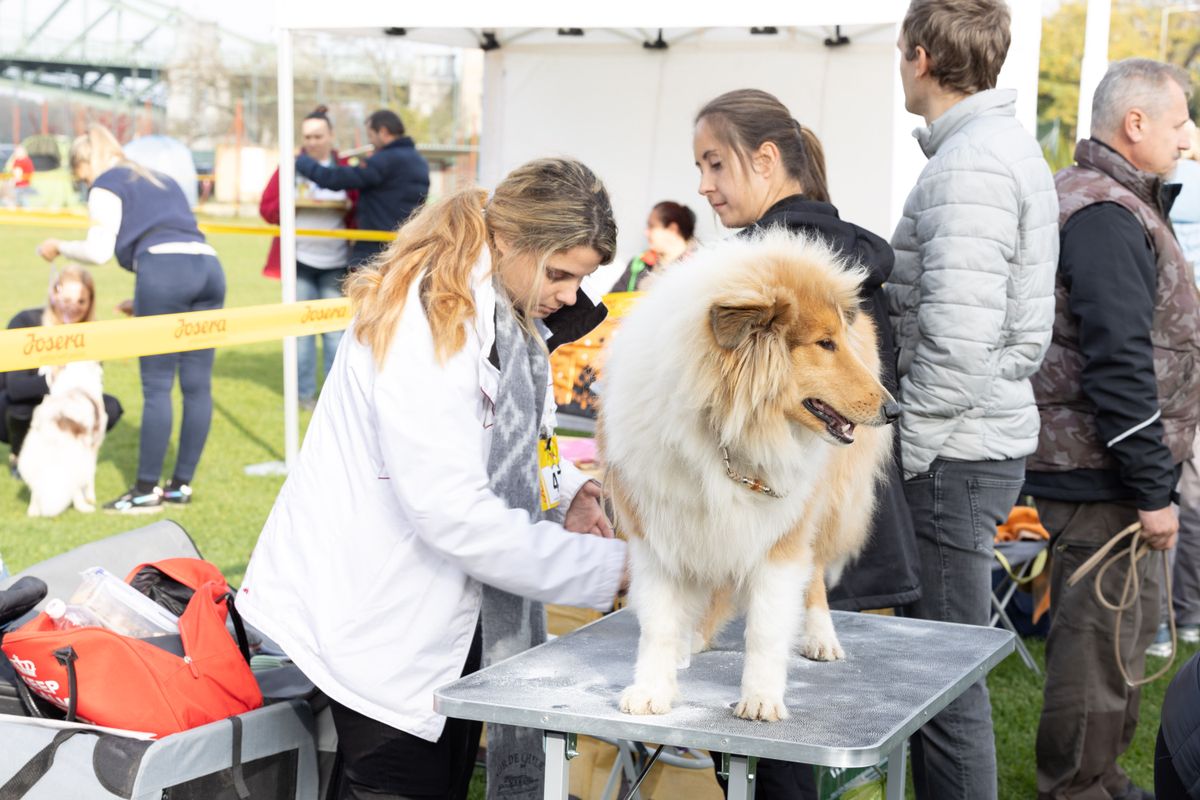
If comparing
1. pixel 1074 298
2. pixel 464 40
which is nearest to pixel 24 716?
pixel 1074 298

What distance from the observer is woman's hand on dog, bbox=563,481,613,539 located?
273 centimetres

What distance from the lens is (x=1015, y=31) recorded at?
5371 mm

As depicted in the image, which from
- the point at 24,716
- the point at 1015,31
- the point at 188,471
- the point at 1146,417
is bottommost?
the point at 188,471

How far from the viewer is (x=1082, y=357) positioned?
3393mm

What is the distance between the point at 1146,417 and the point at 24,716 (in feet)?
9.16

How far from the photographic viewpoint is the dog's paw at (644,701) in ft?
6.64

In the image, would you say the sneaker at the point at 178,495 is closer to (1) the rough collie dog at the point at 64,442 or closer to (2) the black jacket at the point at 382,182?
(1) the rough collie dog at the point at 64,442

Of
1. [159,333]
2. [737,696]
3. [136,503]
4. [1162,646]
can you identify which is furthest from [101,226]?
[1162,646]

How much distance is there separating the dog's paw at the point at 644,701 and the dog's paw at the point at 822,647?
0.49 metres

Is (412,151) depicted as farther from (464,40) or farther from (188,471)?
(188,471)

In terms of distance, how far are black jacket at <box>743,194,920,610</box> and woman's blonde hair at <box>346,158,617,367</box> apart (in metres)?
0.41

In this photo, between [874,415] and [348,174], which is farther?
[348,174]

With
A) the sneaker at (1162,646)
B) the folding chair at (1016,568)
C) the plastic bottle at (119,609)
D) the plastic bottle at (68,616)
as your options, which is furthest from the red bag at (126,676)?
the sneaker at (1162,646)

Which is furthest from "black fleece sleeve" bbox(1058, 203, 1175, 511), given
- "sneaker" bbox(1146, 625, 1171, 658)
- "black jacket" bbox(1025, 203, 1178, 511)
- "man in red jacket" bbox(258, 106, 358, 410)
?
"man in red jacket" bbox(258, 106, 358, 410)
